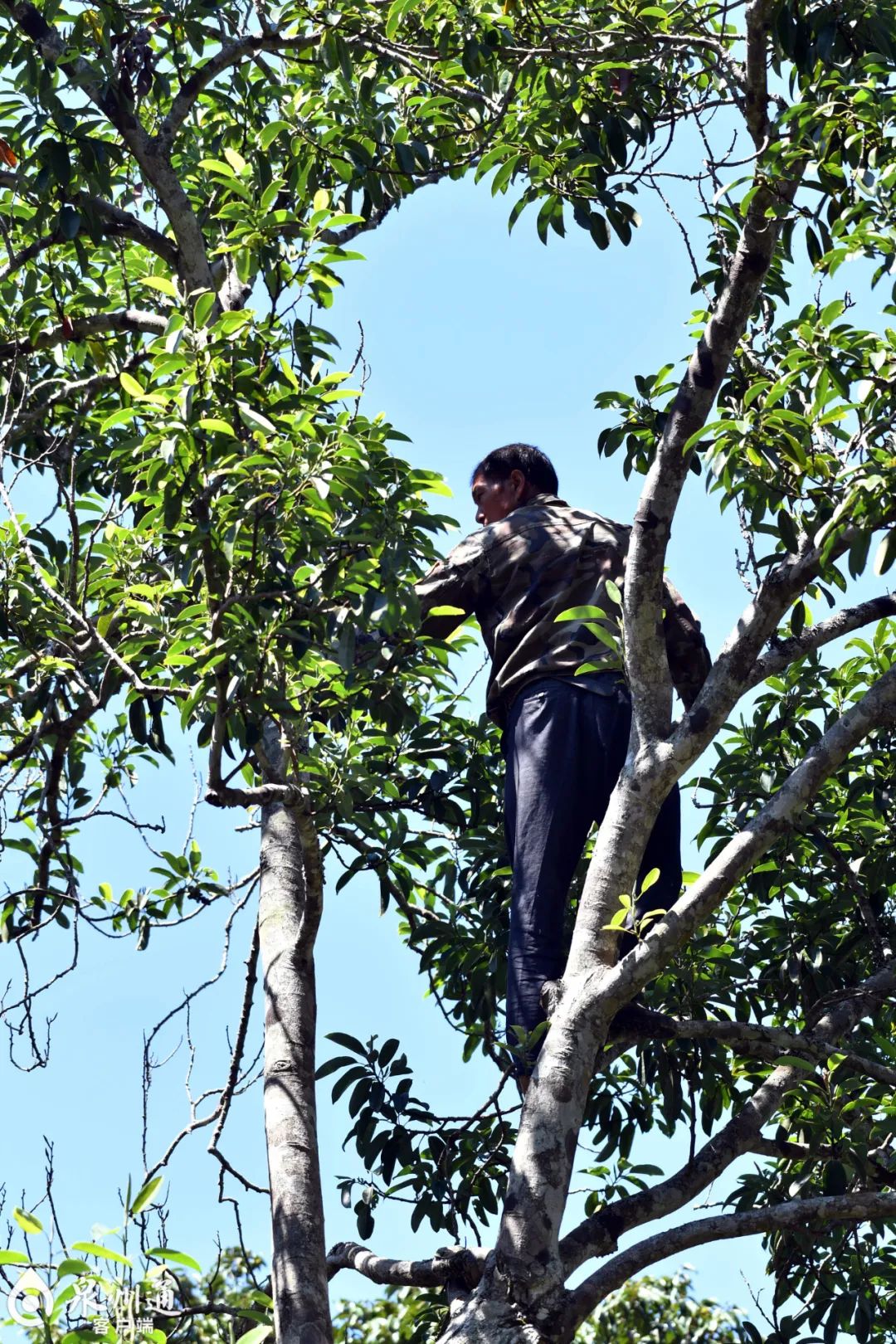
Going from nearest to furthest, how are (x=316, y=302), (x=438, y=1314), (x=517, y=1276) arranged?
(x=517, y=1276)
(x=316, y=302)
(x=438, y=1314)

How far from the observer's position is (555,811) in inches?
166

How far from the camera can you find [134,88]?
5.14 meters

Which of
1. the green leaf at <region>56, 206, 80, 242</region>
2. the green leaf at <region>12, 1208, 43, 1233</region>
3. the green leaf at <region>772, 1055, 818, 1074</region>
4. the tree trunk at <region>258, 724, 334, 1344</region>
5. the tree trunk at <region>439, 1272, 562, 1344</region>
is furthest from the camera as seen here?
the green leaf at <region>56, 206, 80, 242</region>

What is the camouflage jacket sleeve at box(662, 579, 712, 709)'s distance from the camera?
15.3 feet

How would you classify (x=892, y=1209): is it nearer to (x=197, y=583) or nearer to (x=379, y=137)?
(x=197, y=583)

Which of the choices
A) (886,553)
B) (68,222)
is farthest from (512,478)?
(886,553)

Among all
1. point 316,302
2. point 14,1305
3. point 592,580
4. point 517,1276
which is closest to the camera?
point 14,1305

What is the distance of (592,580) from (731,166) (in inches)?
47.5

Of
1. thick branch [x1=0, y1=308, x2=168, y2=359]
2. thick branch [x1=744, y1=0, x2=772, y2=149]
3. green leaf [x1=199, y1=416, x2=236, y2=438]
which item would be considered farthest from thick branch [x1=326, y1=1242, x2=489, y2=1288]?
thick branch [x1=744, y1=0, x2=772, y2=149]

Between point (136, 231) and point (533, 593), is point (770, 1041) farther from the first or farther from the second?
point (136, 231)

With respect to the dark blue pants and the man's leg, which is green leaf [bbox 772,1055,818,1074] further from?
the man's leg

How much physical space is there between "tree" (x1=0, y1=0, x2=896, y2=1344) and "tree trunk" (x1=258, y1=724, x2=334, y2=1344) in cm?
1

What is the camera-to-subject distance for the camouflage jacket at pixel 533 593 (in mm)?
4523

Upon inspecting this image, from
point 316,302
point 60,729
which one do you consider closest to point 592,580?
point 316,302
